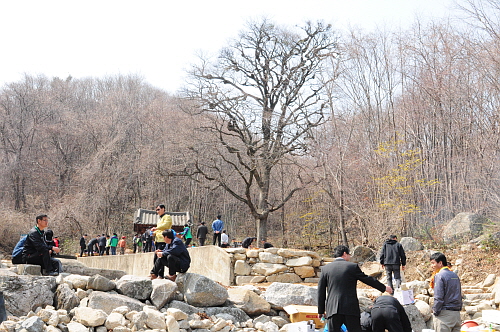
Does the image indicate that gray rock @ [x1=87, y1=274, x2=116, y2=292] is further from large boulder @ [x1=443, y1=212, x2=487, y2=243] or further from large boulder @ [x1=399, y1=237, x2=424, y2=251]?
large boulder @ [x1=443, y1=212, x2=487, y2=243]

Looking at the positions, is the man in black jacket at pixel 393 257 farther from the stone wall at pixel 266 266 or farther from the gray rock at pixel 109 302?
the gray rock at pixel 109 302

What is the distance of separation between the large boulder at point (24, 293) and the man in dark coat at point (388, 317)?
16.3 feet

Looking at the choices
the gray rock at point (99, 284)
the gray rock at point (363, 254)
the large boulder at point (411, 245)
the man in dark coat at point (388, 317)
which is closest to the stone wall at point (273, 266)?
the gray rock at point (363, 254)

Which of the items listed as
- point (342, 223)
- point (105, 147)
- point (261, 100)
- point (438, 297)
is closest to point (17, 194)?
point (105, 147)

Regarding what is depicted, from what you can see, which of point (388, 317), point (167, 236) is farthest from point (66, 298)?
point (388, 317)

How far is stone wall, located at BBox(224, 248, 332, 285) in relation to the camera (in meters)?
13.2

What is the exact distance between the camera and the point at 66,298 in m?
7.59

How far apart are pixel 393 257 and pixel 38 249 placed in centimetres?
756

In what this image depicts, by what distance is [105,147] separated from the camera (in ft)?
123

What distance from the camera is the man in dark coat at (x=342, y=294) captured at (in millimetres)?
5965

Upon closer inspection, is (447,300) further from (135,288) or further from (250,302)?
(135,288)

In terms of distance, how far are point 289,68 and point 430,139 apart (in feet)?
28.5

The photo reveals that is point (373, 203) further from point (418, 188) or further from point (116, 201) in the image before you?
point (116, 201)

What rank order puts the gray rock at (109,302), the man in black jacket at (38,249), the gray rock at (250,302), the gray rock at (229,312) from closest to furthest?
the gray rock at (109,302) < the gray rock at (229,312) < the man in black jacket at (38,249) < the gray rock at (250,302)
